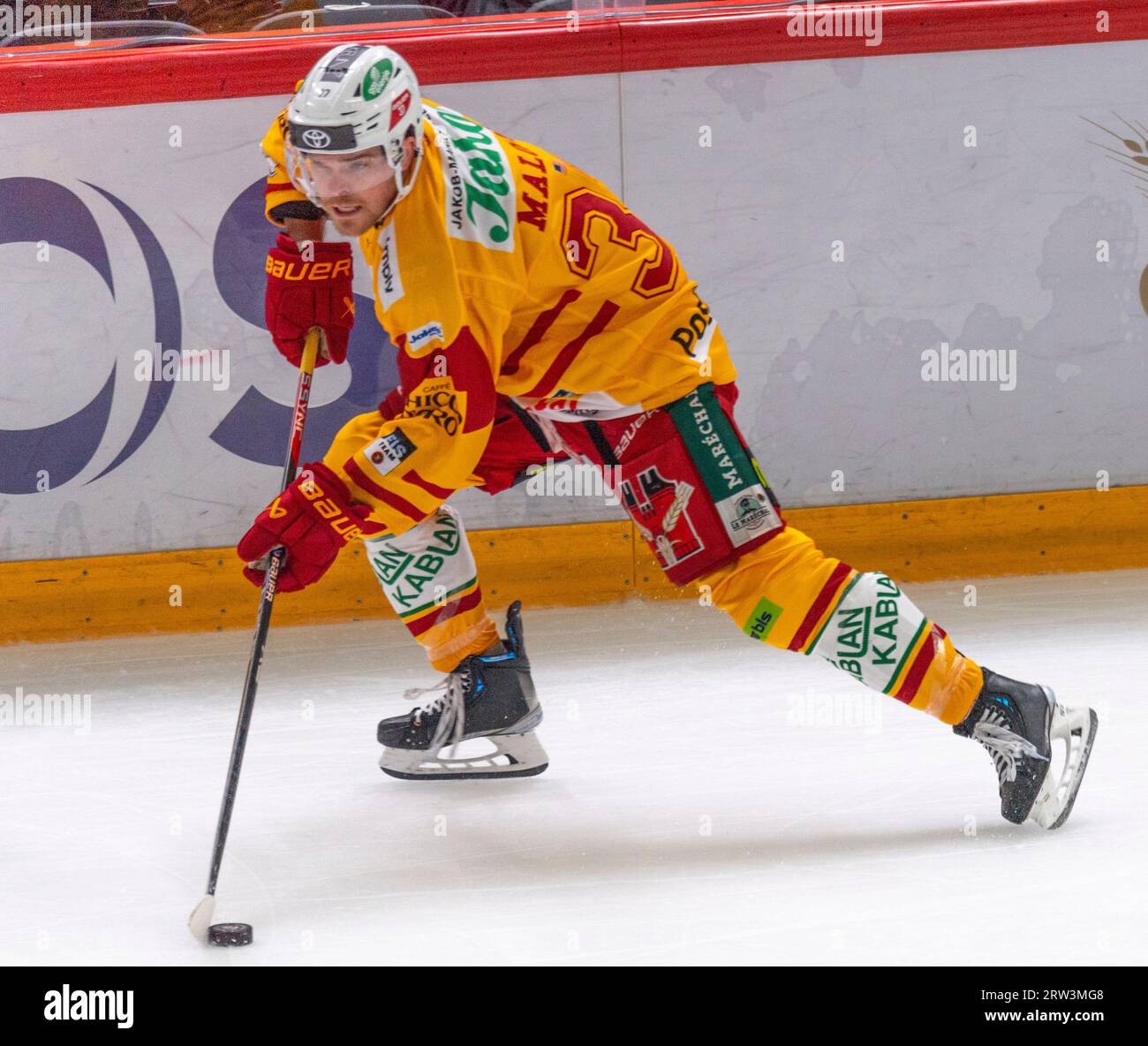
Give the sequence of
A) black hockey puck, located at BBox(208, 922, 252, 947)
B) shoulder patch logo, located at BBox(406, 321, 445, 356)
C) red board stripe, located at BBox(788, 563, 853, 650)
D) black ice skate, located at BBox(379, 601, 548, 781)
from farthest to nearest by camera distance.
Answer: black ice skate, located at BBox(379, 601, 548, 781) < red board stripe, located at BBox(788, 563, 853, 650) < shoulder patch logo, located at BBox(406, 321, 445, 356) < black hockey puck, located at BBox(208, 922, 252, 947)

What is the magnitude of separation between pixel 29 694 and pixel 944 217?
8.30ft

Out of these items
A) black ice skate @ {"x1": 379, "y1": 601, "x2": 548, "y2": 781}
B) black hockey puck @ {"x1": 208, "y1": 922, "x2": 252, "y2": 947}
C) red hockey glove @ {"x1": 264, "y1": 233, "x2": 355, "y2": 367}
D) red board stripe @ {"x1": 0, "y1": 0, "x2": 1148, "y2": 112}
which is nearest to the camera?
black hockey puck @ {"x1": 208, "y1": 922, "x2": 252, "y2": 947}

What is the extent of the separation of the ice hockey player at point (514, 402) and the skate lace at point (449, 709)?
0.04 feet

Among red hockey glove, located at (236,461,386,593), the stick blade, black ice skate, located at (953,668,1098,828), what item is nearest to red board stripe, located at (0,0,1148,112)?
red hockey glove, located at (236,461,386,593)

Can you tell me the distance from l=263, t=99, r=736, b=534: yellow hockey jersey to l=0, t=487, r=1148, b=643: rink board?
138 cm

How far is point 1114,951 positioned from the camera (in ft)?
6.17

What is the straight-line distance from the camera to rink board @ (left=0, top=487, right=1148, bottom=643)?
12.3 ft

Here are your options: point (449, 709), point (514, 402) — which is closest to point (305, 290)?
point (514, 402)

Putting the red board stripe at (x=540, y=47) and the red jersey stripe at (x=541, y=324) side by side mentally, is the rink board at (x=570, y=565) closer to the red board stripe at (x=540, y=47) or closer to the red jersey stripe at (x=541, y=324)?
the red board stripe at (x=540, y=47)

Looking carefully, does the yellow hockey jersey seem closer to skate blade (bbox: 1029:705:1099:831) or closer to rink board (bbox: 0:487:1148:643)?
skate blade (bbox: 1029:705:1099:831)

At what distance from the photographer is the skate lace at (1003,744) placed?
2.31m

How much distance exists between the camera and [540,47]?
3.79 meters

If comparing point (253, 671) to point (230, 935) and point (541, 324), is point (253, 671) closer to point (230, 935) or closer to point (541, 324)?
point (230, 935)

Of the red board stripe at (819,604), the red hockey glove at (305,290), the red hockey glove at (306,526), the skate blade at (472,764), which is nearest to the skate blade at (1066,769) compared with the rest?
the red board stripe at (819,604)
